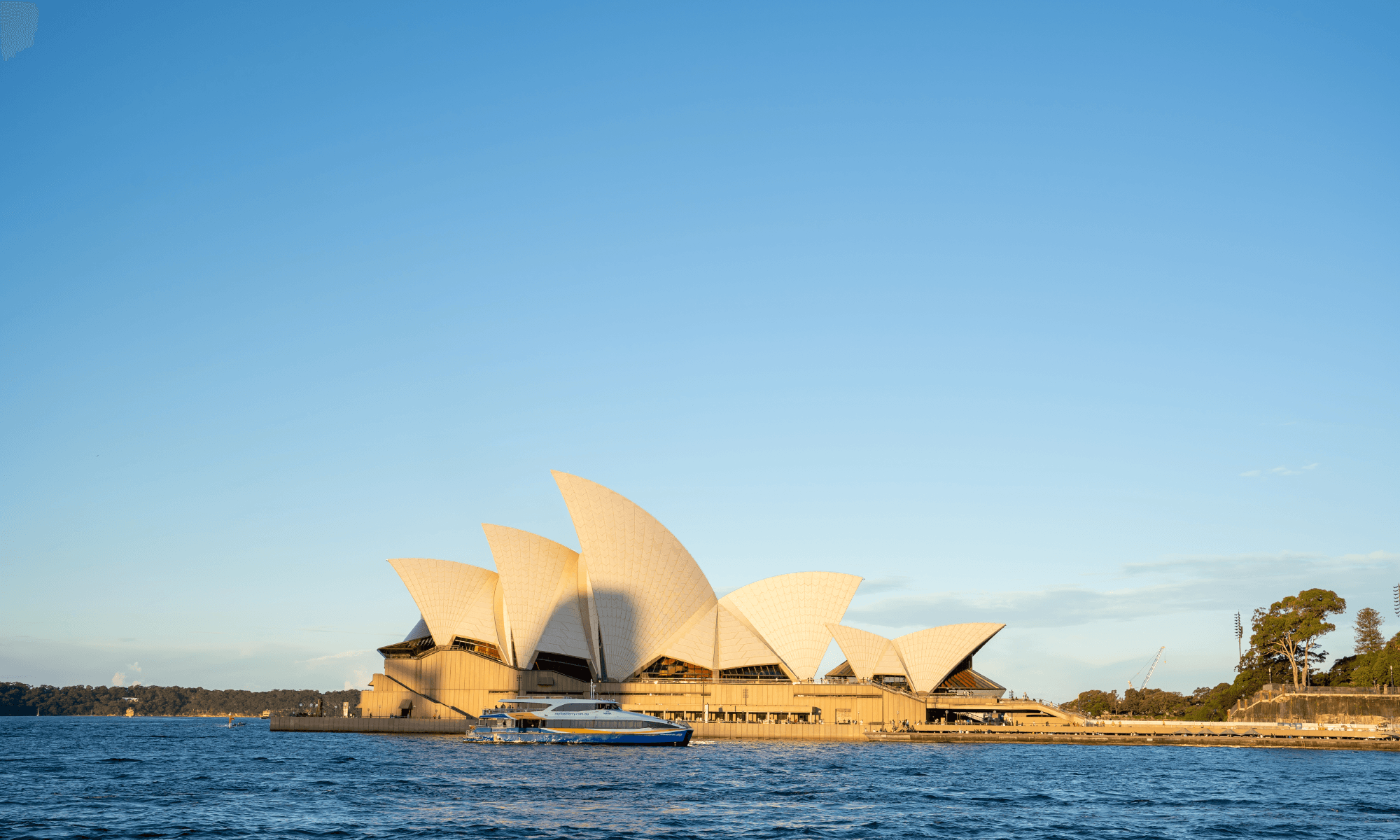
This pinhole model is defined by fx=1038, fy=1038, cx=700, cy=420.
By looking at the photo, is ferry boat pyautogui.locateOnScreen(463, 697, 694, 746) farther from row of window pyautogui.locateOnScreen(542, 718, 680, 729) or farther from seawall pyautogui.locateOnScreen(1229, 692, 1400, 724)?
seawall pyautogui.locateOnScreen(1229, 692, 1400, 724)

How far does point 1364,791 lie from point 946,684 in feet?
145

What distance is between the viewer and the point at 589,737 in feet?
214

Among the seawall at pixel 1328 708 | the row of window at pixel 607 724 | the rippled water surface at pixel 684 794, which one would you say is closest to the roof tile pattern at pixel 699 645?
the row of window at pixel 607 724

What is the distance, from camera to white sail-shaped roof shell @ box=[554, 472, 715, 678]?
7956cm

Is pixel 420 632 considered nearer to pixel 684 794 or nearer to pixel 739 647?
pixel 739 647

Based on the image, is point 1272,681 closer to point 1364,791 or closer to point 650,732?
point 1364,791

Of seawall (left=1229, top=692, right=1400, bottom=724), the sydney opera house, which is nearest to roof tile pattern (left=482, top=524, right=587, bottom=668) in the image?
the sydney opera house

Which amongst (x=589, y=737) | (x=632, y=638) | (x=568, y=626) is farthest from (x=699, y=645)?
(x=589, y=737)

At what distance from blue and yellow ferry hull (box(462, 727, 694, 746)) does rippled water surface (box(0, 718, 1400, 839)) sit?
139cm

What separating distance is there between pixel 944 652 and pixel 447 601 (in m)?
40.3

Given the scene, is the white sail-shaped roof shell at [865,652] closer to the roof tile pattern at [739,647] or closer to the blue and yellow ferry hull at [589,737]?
the roof tile pattern at [739,647]

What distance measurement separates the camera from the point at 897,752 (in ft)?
210

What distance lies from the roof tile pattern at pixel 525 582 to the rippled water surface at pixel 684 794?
13.0 meters

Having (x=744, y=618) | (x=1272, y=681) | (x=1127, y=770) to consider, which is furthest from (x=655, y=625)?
(x=1272, y=681)
